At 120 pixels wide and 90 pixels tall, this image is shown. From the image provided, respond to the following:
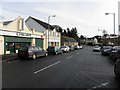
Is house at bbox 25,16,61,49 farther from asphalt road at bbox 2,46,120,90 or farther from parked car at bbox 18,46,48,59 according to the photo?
asphalt road at bbox 2,46,120,90

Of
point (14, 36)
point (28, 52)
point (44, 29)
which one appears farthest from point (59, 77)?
Answer: point (44, 29)

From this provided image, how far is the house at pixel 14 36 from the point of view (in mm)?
30783

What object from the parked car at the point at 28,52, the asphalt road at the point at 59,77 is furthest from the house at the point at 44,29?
the asphalt road at the point at 59,77

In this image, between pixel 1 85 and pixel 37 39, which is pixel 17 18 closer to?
pixel 37 39

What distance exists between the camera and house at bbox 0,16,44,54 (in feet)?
101

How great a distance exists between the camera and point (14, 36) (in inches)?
1350

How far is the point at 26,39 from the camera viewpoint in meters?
39.2

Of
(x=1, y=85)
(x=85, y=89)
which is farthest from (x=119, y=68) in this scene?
(x=1, y=85)

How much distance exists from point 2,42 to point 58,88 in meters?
23.8

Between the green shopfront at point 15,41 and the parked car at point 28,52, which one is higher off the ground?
the green shopfront at point 15,41

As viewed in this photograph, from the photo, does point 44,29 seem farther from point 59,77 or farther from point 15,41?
point 59,77

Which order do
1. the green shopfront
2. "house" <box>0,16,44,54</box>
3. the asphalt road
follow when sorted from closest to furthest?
the asphalt road, "house" <box>0,16,44,54</box>, the green shopfront

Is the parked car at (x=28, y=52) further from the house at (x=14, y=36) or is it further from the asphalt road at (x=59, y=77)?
the asphalt road at (x=59, y=77)

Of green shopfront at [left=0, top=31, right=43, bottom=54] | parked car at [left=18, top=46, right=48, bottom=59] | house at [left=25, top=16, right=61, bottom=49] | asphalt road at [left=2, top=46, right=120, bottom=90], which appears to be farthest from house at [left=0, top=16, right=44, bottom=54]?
asphalt road at [left=2, top=46, right=120, bottom=90]
